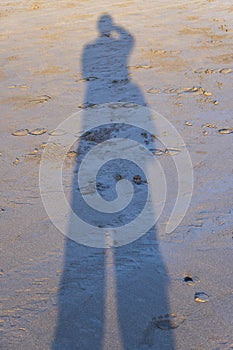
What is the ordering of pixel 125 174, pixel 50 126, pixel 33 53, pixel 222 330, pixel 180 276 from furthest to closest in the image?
1. pixel 33 53
2. pixel 50 126
3. pixel 125 174
4. pixel 180 276
5. pixel 222 330

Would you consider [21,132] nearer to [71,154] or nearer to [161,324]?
[71,154]

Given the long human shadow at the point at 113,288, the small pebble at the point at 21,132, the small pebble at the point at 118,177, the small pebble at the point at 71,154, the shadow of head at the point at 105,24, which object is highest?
the long human shadow at the point at 113,288

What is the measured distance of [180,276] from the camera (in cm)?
277

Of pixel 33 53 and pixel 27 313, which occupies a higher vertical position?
pixel 27 313

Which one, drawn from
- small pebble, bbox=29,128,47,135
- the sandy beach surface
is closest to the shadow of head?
the sandy beach surface

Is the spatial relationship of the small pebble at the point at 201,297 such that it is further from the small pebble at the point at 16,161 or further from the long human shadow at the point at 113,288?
the small pebble at the point at 16,161

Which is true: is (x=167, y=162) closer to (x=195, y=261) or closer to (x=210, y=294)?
(x=195, y=261)

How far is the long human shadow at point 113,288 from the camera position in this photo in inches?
92.4

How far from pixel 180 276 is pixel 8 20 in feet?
32.1

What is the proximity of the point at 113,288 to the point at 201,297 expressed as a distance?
52 cm

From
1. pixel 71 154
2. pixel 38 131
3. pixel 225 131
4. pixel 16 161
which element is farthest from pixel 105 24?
pixel 16 161

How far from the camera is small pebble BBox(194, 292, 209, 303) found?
257 cm

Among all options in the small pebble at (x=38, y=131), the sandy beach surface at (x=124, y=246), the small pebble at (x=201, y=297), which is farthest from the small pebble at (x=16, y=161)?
the small pebble at (x=201, y=297)

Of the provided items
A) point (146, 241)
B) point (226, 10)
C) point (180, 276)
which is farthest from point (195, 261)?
point (226, 10)
